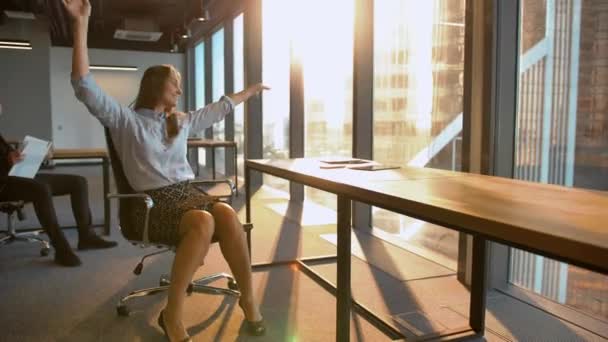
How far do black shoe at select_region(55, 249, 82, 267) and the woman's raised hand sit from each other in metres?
1.72

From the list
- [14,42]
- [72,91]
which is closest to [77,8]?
[14,42]

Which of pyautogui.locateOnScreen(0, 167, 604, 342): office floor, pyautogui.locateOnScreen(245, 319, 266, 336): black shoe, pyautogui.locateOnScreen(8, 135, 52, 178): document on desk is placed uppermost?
pyautogui.locateOnScreen(8, 135, 52, 178): document on desk

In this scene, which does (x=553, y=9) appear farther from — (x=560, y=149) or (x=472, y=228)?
(x=472, y=228)

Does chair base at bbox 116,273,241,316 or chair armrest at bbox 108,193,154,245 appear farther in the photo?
chair base at bbox 116,273,241,316

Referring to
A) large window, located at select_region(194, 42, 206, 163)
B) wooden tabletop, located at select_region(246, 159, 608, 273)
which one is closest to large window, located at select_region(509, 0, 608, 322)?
wooden tabletop, located at select_region(246, 159, 608, 273)

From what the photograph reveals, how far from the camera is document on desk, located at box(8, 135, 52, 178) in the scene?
3.32 meters

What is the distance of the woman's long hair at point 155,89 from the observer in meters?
2.37

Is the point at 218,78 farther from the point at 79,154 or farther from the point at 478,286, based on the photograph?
the point at 478,286

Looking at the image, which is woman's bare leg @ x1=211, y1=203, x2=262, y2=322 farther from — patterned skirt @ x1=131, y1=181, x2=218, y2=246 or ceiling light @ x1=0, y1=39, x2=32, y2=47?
ceiling light @ x1=0, y1=39, x2=32, y2=47

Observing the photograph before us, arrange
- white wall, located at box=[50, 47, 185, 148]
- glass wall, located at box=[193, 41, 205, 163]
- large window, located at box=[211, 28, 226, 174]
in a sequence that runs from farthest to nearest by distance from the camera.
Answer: white wall, located at box=[50, 47, 185, 148] → glass wall, located at box=[193, 41, 205, 163] → large window, located at box=[211, 28, 226, 174]

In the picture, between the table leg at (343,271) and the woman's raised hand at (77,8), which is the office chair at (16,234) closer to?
the woman's raised hand at (77,8)

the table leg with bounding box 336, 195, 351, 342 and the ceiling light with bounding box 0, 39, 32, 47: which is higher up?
the ceiling light with bounding box 0, 39, 32, 47

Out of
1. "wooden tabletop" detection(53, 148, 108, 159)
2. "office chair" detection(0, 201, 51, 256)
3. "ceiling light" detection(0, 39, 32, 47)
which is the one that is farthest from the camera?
"ceiling light" detection(0, 39, 32, 47)

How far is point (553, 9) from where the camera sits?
2.45m
